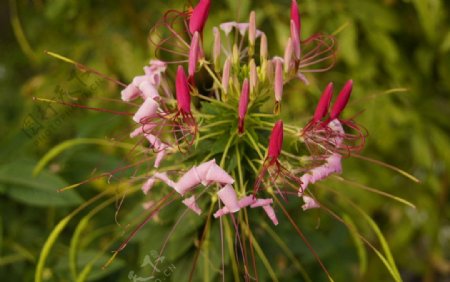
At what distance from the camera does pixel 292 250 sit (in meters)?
Answer: 1.03

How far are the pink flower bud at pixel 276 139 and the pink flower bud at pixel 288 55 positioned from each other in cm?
13

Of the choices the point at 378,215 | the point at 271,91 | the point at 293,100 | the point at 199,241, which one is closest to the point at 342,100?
the point at 271,91

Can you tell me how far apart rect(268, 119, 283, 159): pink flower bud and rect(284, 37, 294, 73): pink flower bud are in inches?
5.2

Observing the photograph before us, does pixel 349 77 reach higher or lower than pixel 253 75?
lower

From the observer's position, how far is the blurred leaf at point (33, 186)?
0.93 meters

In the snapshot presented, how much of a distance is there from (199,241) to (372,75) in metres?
0.93

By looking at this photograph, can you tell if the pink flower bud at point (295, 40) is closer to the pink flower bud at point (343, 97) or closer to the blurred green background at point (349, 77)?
the pink flower bud at point (343, 97)

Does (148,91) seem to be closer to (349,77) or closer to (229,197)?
(229,197)

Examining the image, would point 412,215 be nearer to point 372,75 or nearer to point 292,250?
point 372,75

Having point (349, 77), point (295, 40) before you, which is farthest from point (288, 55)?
point (349, 77)

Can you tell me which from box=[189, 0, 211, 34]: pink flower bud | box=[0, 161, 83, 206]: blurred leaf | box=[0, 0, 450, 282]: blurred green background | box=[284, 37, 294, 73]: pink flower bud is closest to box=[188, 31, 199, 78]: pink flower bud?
box=[189, 0, 211, 34]: pink flower bud

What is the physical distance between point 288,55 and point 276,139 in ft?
0.49

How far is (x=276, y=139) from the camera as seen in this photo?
635 mm

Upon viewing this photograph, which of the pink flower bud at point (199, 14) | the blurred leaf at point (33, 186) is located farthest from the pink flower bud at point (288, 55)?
the blurred leaf at point (33, 186)
